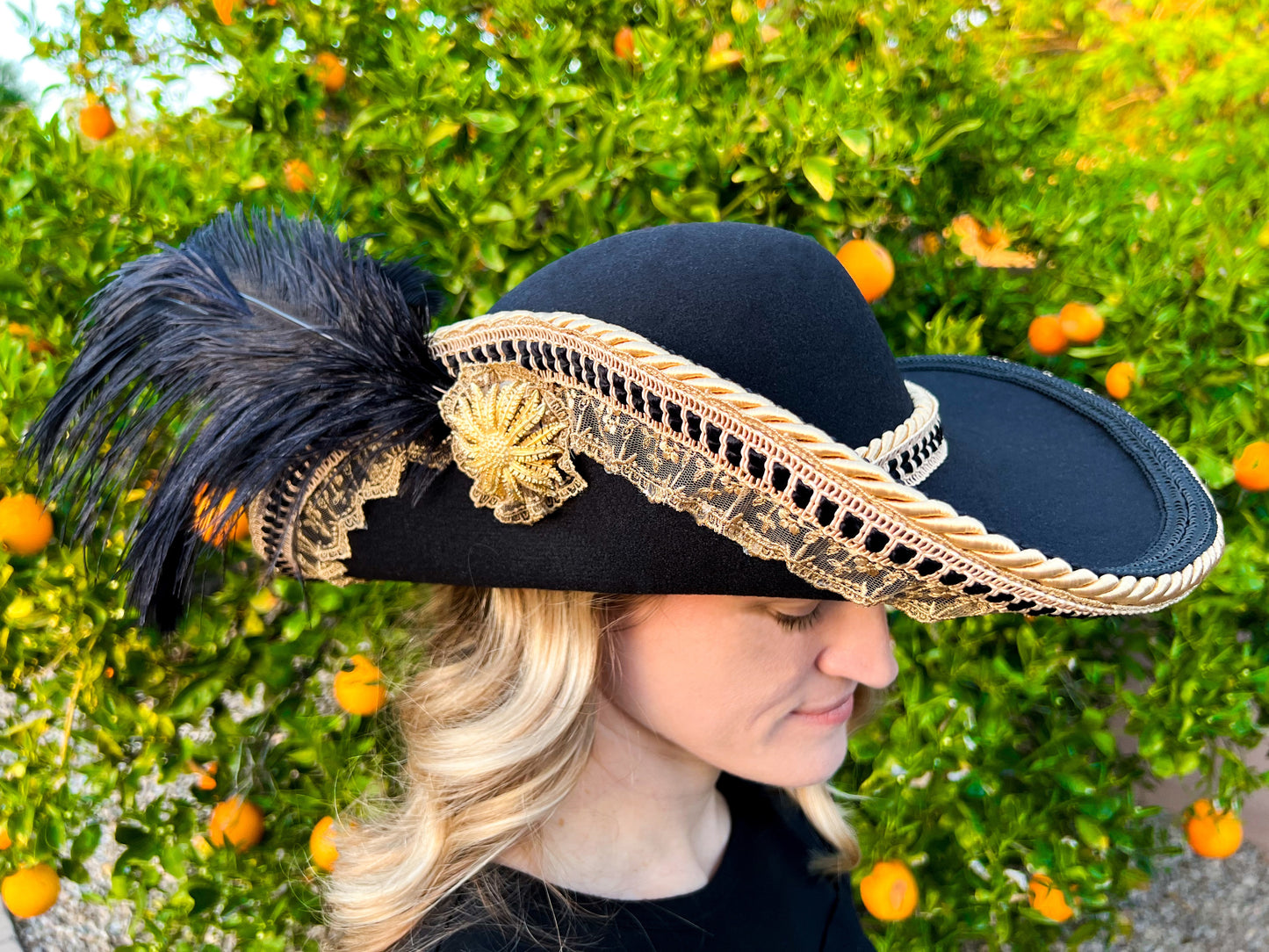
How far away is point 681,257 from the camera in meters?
0.95

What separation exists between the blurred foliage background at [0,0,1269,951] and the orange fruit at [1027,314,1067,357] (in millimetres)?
45

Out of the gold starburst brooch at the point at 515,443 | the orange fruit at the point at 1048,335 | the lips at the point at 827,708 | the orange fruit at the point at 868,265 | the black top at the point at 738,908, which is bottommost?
the black top at the point at 738,908

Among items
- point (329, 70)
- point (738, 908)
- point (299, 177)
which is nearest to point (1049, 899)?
point (738, 908)

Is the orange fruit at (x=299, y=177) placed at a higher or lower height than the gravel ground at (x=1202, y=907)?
higher

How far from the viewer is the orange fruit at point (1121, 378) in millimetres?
1691

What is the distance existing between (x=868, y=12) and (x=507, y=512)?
4.54ft

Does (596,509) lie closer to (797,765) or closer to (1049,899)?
(797,765)

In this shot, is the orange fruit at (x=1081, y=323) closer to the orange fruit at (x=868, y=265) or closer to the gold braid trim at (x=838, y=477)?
the orange fruit at (x=868, y=265)

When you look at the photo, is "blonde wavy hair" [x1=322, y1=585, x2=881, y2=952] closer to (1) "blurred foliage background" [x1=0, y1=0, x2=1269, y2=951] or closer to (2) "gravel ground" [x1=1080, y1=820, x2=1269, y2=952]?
(1) "blurred foliage background" [x1=0, y1=0, x2=1269, y2=951]

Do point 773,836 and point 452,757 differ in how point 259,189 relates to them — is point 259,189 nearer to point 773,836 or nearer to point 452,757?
point 452,757

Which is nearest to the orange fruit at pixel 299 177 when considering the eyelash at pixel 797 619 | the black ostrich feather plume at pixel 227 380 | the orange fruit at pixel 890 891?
the black ostrich feather plume at pixel 227 380

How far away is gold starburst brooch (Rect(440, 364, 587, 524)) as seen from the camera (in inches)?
36.4

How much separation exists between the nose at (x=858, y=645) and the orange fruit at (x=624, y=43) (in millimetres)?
1258

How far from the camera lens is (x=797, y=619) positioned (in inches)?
42.8
